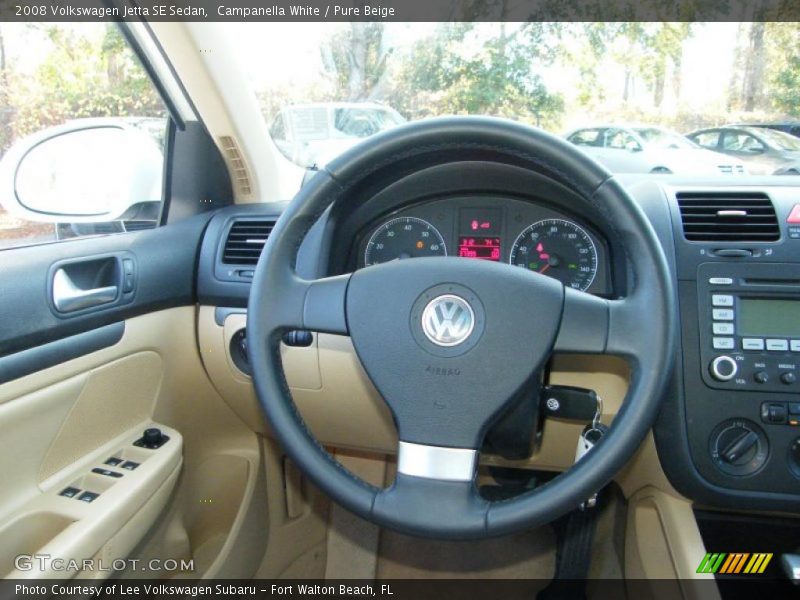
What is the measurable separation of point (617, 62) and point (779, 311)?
2.32 ft

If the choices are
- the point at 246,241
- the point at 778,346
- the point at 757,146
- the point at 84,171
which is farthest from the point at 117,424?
the point at 757,146

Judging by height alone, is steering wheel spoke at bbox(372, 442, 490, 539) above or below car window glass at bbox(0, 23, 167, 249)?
below

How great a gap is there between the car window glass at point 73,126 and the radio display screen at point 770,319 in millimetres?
1549

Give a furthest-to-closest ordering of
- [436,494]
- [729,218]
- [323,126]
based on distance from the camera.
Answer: [323,126] → [729,218] → [436,494]

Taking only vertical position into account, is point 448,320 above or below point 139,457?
above

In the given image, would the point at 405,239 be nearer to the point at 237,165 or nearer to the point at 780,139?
the point at 237,165

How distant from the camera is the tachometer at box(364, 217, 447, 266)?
151 cm

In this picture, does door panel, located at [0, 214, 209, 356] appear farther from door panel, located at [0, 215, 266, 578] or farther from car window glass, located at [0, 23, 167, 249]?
car window glass, located at [0, 23, 167, 249]

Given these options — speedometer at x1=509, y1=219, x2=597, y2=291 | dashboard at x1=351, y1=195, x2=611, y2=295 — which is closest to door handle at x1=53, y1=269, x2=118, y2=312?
dashboard at x1=351, y1=195, x2=611, y2=295

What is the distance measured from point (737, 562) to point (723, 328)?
66 cm

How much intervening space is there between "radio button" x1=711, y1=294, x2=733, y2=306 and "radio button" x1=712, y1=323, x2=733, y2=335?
0.04m

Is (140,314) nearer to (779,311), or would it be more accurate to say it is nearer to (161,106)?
(161,106)

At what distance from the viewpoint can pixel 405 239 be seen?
1.51m

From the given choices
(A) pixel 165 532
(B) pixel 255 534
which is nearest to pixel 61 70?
(A) pixel 165 532
